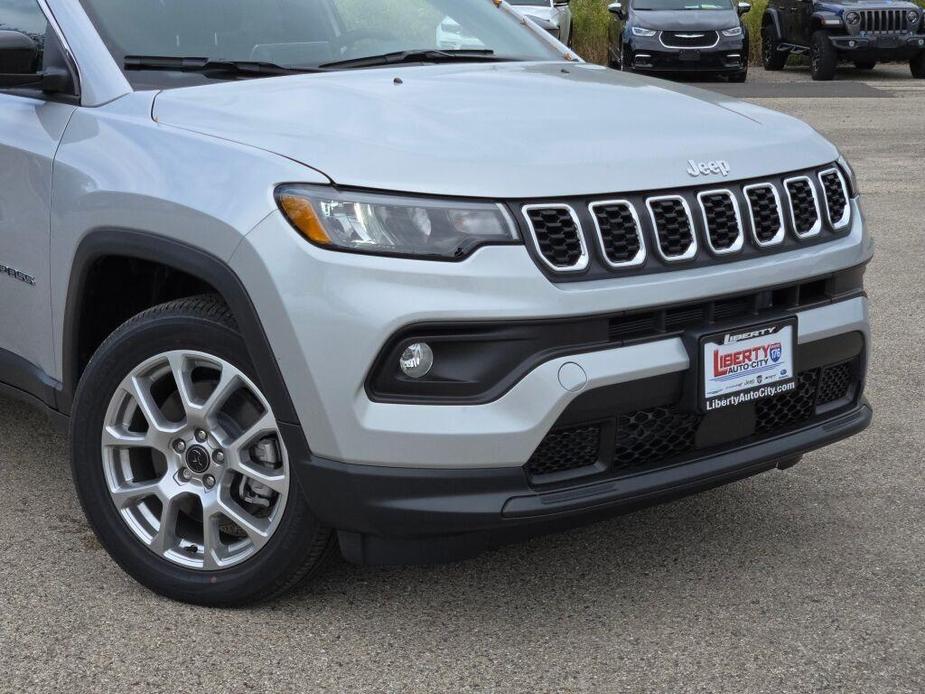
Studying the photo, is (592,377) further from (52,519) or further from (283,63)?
(52,519)

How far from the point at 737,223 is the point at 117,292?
1651 mm

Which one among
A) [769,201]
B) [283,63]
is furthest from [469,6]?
[769,201]

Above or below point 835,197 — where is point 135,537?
below

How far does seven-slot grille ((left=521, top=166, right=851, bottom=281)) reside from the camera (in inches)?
114

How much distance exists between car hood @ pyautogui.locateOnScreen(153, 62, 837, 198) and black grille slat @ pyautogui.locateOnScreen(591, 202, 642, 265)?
0.15 feet

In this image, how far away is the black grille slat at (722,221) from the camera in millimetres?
3113

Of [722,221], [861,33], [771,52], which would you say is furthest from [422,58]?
[771,52]

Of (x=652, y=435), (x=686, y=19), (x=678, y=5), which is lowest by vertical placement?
(x=686, y=19)

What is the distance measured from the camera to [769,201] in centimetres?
326

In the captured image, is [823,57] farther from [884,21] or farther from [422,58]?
[422,58]

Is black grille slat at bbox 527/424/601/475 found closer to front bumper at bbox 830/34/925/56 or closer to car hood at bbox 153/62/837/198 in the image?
car hood at bbox 153/62/837/198

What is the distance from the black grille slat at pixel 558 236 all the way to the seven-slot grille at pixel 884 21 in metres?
17.1

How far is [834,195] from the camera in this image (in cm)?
348

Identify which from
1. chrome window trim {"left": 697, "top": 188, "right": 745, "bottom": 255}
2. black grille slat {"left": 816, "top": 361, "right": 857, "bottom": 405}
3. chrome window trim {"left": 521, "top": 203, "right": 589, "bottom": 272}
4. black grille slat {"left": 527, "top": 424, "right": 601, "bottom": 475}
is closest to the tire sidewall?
black grille slat {"left": 527, "top": 424, "right": 601, "bottom": 475}
